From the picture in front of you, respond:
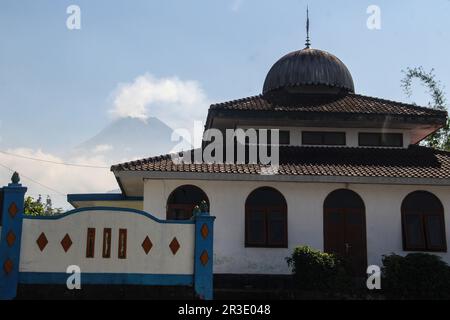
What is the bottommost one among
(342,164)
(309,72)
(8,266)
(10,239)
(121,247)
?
(8,266)

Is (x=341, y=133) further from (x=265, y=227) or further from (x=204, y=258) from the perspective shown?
(x=204, y=258)

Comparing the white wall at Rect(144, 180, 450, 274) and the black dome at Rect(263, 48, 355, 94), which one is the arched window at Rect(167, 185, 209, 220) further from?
the black dome at Rect(263, 48, 355, 94)

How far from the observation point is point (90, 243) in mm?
10672

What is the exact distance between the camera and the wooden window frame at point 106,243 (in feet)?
35.1

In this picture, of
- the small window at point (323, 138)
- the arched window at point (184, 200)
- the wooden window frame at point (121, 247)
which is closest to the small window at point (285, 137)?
the small window at point (323, 138)

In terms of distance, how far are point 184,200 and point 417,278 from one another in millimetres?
7257

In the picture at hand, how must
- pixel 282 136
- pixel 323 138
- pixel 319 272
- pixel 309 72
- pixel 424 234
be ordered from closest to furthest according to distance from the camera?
pixel 319 272 → pixel 424 234 → pixel 282 136 → pixel 323 138 → pixel 309 72

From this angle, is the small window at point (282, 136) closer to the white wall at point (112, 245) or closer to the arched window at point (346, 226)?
the arched window at point (346, 226)

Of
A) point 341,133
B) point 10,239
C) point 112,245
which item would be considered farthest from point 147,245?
point 341,133

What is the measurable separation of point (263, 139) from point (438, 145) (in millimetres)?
27715

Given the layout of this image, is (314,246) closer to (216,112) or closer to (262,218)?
(262,218)

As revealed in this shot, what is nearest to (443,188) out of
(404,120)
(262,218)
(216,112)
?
(404,120)

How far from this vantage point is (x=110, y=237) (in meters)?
10.7

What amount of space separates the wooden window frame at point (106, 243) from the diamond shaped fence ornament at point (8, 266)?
1.76 metres
